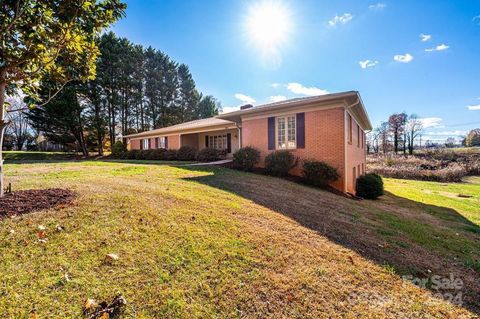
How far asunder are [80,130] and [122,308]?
30.0 meters


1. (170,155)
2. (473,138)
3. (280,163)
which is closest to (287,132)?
(280,163)

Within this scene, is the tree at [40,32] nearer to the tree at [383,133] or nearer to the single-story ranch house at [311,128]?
the single-story ranch house at [311,128]

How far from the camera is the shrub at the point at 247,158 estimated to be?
1141cm

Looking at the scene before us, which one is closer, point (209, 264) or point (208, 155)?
point (209, 264)

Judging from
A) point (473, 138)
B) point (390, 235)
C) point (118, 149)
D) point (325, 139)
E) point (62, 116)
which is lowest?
point (390, 235)

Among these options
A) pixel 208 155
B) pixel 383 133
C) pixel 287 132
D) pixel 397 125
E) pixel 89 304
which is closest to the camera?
pixel 89 304

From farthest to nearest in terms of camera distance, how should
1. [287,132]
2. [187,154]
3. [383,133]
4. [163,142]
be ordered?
[383,133], [163,142], [187,154], [287,132]

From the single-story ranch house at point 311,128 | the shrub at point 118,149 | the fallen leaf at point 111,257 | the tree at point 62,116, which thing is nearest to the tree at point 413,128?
the single-story ranch house at point 311,128

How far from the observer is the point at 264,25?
29.0ft

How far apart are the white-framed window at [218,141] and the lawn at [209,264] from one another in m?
14.9

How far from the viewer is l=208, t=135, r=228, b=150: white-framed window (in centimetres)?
1939

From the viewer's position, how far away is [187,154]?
690 inches

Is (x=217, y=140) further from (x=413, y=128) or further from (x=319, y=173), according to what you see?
(x=413, y=128)

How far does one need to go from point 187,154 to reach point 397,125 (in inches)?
1850
